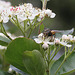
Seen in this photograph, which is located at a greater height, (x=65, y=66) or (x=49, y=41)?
(x=49, y=41)

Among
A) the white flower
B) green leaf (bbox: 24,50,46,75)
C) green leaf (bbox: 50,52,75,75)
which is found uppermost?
the white flower

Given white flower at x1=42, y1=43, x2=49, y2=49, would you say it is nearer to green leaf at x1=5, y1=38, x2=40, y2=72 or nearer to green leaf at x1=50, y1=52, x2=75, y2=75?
green leaf at x1=5, y1=38, x2=40, y2=72

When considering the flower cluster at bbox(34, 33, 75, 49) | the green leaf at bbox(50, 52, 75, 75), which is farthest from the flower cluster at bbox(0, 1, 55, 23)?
the green leaf at bbox(50, 52, 75, 75)

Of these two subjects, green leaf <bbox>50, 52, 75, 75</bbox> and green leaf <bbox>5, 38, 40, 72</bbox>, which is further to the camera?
green leaf <bbox>50, 52, 75, 75</bbox>

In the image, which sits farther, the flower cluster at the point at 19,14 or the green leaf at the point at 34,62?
the flower cluster at the point at 19,14

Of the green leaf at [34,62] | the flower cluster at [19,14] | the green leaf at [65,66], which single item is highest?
the flower cluster at [19,14]

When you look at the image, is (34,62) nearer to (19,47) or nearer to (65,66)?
(19,47)

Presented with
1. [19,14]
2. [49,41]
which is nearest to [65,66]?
[49,41]

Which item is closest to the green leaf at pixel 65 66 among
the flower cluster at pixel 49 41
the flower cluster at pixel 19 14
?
the flower cluster at pixel 49 41

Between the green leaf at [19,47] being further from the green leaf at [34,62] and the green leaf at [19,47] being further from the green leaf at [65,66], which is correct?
the green leaf at [65,66]
